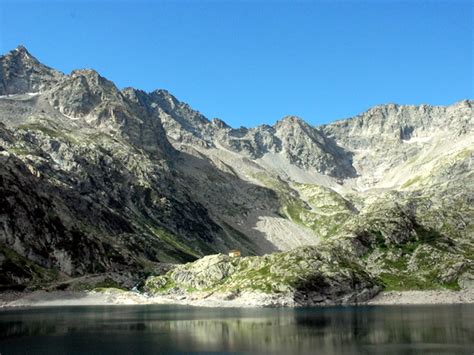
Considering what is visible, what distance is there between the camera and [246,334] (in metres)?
108

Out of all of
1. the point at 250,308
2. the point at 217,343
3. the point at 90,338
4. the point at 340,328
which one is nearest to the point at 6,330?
the point at 90,338

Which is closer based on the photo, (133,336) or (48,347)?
(48,347)

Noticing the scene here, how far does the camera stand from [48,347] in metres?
89.0

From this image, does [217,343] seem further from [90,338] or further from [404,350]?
[404,350]

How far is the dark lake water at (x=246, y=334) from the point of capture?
8694 cm

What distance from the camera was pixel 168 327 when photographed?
122875 millimetres

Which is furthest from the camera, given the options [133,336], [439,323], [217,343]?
[439,323]

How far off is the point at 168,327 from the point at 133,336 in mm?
18461

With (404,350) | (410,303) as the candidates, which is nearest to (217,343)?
(404,350)

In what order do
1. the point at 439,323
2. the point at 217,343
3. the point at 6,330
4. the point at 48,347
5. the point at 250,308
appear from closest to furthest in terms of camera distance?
the point at 48,347, the point at 217,343, the point at 6,330, the point at 439,323, the point at 250,308

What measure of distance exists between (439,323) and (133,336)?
69.3 metres

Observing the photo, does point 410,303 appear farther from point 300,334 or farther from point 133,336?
point 133,336

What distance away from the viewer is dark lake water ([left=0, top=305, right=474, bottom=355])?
86.9m

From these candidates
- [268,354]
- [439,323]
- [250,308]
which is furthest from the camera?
[250,308]
